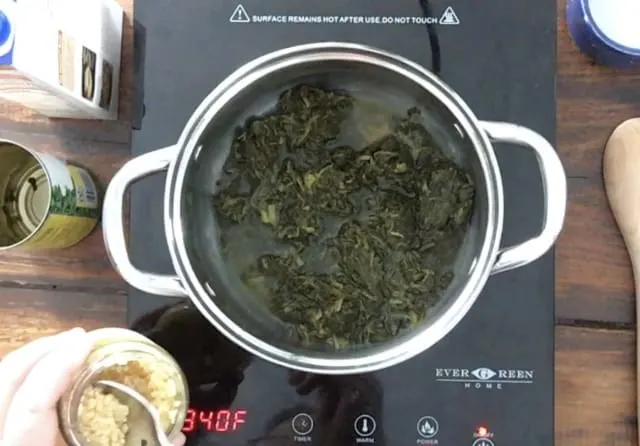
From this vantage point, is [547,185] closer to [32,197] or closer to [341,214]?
[341,214]

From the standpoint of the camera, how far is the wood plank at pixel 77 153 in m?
0.95

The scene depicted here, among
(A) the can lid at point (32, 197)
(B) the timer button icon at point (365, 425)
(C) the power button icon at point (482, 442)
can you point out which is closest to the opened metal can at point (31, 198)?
(A) the can lid at point (32, 197)

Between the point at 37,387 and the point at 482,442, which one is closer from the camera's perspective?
the point at 37,387

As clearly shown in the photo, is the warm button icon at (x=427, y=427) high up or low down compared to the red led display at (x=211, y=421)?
up

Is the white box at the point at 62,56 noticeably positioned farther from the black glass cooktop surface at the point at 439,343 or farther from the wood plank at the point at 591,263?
the wood plank at the point at 591,263

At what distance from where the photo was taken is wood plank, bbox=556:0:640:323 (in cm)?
93

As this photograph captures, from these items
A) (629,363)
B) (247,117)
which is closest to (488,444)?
(629,363)

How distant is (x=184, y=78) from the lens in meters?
0.91

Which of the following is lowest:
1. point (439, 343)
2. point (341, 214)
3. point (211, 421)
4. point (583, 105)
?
point (211, 421)

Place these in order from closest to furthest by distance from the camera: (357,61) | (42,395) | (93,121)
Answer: (42,395), (357,61), (93,121)

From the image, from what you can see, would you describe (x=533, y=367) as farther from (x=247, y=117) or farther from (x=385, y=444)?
(x=247, y=117)

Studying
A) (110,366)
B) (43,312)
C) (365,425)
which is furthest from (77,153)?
(365,425)

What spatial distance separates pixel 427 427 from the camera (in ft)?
2.99

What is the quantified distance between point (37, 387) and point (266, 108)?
1.17 feet
